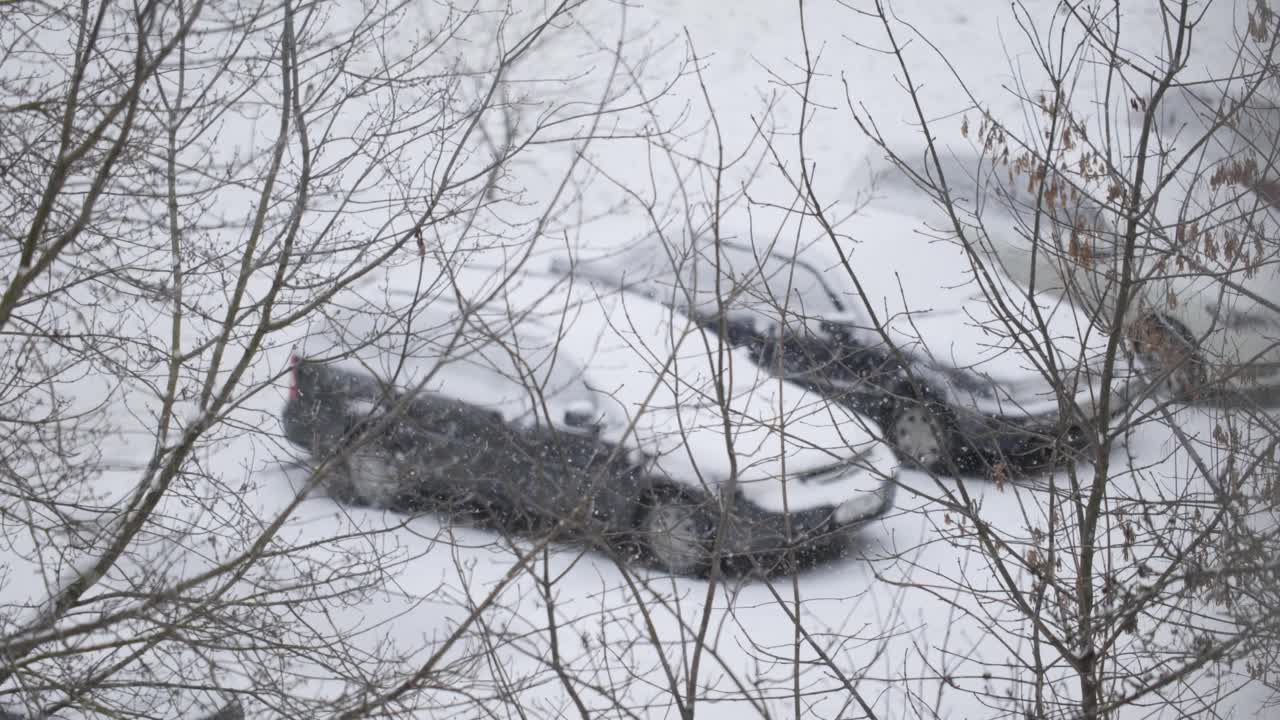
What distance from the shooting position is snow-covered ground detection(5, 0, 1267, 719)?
3291 millimetres

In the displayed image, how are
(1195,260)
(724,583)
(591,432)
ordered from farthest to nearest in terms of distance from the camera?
(591,432) → (1195,260) → (724,583)

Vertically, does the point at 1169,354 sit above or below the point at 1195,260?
below

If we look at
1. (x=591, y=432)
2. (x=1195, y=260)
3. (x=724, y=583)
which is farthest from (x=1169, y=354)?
(x=591, y=432)

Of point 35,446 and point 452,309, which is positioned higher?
point 452,309

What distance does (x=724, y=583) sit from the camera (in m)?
2.97

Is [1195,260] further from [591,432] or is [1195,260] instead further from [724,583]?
[591,432]

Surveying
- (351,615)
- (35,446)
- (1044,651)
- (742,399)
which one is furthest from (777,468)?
(35,446)

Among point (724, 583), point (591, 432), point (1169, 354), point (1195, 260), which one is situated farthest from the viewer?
point (591, 432)

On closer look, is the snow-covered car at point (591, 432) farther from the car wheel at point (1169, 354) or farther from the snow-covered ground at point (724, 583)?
the car wheel at point (1169, 354)

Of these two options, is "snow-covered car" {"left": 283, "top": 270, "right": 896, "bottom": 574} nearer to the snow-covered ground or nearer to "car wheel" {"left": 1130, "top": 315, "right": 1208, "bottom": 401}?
the snow-covered ground

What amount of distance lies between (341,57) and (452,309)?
7.49 feet

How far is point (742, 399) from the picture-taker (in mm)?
6078

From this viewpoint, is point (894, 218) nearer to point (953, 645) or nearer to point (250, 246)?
point (953, 645)

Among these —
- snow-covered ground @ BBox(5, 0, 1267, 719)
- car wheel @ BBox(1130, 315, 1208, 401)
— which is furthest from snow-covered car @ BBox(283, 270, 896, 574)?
car wheel @ BBox(1130, 315, 1208, 401)
